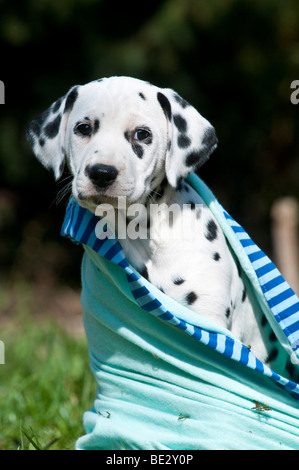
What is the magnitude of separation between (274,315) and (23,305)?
4720 mm

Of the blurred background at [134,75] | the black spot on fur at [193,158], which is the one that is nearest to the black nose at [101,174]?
the black spot on fur at [193,158]

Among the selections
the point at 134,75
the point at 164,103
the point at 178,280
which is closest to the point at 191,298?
the point at 178,280

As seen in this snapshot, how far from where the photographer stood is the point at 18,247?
9523 millimetres

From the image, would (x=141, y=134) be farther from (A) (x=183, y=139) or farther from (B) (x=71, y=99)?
(B) (x=71, y=99)

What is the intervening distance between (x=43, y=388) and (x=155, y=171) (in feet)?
7.16

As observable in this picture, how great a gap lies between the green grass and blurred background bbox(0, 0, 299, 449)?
106 cm

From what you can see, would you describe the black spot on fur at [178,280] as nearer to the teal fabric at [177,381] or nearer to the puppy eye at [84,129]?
the teal fabric at [177,381]

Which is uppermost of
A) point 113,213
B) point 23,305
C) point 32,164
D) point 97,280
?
point 113,213

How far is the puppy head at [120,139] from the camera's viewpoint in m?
3.07

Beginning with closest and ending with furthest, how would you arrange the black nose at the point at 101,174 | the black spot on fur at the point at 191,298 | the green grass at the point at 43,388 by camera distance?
the black nose at the point at 101,174
the black spot on fur at the point at 191,298
the green grass at the point at 43,388

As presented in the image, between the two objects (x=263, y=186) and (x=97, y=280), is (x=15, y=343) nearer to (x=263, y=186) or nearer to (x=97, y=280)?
(x=97, y=280)

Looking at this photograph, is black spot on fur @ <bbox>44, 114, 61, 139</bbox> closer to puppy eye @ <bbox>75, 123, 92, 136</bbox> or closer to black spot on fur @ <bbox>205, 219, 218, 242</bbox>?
puppy eye @ <bbox>75, 123, 92, 136</bbox>

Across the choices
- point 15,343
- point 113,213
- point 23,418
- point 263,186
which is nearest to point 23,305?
point 15,343

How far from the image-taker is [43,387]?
482 cm
